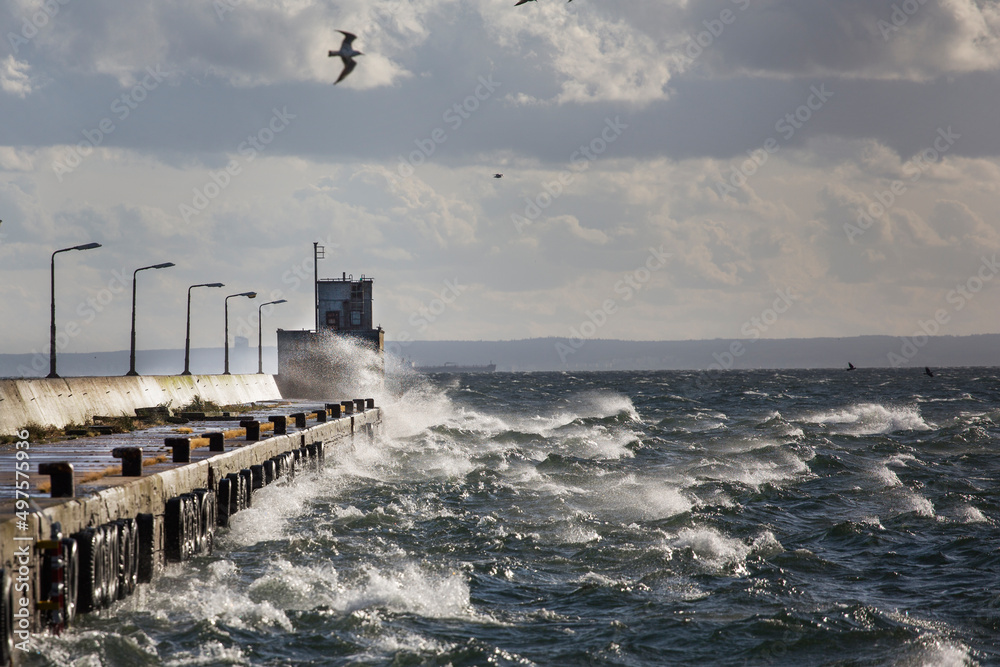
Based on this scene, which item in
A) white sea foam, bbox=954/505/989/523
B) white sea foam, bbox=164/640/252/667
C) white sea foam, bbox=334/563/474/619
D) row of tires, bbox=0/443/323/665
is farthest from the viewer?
white sea foam, bbox=954/505/989/523

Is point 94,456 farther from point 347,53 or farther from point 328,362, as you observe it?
point 328,362

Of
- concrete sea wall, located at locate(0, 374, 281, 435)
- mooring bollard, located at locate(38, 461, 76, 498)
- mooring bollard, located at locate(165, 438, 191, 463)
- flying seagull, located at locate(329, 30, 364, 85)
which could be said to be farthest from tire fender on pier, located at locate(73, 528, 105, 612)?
concrete sea wall, located at locate(0, 374, 281, 435)

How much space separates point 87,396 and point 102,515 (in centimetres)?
1535

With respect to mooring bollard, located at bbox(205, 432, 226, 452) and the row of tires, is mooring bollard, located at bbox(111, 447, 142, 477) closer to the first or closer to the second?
the row of tires

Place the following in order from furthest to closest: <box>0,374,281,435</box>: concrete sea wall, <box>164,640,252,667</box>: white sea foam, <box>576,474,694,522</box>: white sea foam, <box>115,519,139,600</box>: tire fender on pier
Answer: <box>0,374,281,435</box>: concrete sea wall
<box>576,474,694,522</box>: white sea foam
<box>115,519,139,600</box>: tire fender on pier
<box>164,640,252,667</box>: white sea foam

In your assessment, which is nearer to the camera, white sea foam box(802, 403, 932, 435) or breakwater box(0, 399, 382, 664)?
breakwater box(0, 399, 382, 664)

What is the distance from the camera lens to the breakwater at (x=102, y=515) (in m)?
9.60

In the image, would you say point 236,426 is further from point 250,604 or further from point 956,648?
point 956,648

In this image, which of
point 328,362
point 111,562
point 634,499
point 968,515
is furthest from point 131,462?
point 328,362

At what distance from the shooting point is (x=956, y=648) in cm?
1141

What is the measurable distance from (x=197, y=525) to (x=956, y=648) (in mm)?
10719

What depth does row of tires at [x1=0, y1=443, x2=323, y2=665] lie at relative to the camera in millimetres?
9430

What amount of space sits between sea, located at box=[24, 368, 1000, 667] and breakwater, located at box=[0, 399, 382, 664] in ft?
1.07

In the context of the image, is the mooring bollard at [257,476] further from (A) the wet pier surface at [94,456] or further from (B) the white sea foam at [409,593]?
(B) the white sea foam at [409,593]
